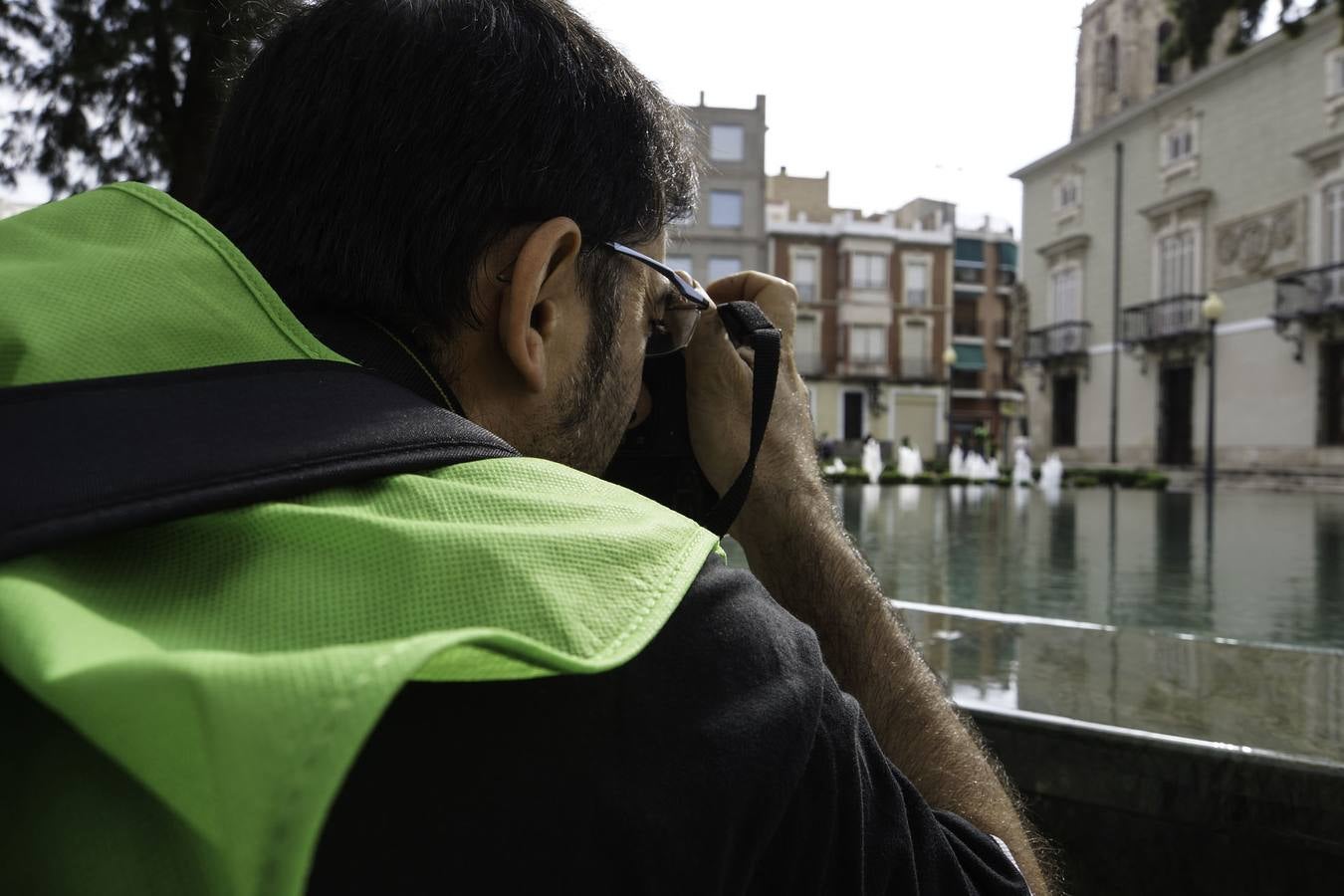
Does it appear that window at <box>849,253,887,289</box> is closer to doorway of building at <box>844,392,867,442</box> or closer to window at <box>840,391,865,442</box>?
window at <box>840,391,865,442</box>

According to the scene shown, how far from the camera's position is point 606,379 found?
86 centimetres

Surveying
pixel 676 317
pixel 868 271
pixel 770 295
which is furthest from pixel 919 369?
pixel 676 317

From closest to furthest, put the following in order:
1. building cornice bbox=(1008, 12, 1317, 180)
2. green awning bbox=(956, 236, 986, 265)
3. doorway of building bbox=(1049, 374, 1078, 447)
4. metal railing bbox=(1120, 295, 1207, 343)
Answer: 1. building cornice bbox=(1008, 12, 1317, 180)
2. metal railing bbox=(1120, 295, 1207, 343)
3. doorway of building bbox=(1049, 374, 1078, 447)
4. green awning bbox=(956, 236, 986, 265)

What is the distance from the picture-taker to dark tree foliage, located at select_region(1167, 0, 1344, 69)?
5.14 meters

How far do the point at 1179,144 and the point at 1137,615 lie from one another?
67.1ft

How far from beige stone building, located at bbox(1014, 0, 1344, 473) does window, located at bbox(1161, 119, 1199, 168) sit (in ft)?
0.11

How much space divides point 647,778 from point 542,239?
0.42 metres

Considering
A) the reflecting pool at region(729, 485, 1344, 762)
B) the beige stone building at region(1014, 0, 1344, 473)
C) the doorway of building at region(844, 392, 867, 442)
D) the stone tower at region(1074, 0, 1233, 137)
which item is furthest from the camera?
the doorway of building at region(844, 392, 867, 442)

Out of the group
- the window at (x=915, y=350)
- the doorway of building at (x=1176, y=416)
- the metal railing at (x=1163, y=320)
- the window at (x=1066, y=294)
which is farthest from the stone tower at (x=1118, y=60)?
the window at (x=915, y=350)

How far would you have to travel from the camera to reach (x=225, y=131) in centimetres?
83

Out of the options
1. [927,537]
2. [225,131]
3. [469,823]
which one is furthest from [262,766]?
[927,537]

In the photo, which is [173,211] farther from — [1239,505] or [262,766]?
[1239,505]

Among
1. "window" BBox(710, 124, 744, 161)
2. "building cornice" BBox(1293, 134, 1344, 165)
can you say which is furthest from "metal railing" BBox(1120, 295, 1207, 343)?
"window" BBox(710, 124, 744, 161)

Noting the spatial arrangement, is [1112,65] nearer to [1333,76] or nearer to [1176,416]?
[1333,76]
